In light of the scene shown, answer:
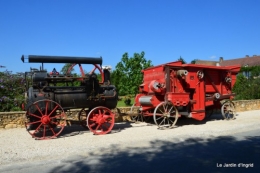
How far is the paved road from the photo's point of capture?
5.20 m

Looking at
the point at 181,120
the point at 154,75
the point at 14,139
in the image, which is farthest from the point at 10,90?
the point at 181,120

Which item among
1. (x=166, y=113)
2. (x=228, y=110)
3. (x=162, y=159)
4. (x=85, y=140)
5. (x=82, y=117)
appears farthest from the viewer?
(x=228, y=110)

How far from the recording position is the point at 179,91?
10.9 metres

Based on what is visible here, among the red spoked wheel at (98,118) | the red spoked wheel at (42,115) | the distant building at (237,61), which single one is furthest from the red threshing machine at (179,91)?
the distant building at (237,61)

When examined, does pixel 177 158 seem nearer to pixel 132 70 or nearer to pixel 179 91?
pixel 179 91

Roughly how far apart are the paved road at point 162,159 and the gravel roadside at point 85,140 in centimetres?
27

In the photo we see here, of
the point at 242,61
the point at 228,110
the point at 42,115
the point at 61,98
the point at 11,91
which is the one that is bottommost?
the point at 228,110

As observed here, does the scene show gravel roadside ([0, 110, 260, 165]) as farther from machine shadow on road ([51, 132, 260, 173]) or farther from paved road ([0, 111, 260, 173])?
machine shadow on road ([51, 132, 260, 173])

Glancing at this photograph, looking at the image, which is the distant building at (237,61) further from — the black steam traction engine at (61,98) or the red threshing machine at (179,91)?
the black steam traction engine at (61,98)

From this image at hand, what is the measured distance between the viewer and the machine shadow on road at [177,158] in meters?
5.18

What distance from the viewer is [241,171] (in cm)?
493

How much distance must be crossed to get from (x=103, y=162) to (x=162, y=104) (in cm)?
500

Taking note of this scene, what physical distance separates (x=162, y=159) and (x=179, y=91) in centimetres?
540

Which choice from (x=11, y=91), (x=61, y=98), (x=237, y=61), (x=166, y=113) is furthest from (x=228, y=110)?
(x=237, y=61)
